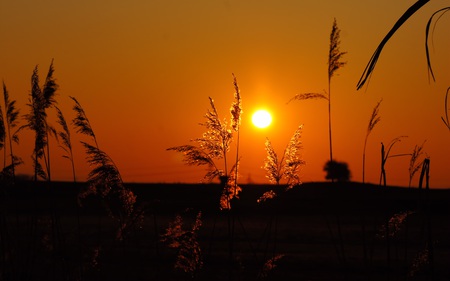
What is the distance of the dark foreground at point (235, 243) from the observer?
5.25 metres

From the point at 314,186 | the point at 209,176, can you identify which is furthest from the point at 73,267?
the point at 314,186

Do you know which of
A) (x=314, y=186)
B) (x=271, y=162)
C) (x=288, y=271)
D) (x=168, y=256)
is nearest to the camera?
(x=271, y=162)

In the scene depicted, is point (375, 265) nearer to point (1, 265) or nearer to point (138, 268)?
point (138, 268)

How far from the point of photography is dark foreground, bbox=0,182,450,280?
5.25 metres

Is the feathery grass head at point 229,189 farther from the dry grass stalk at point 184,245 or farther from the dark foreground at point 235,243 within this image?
the dry grass stalk at point 184,245

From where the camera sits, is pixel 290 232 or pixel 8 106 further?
pixel 290 232

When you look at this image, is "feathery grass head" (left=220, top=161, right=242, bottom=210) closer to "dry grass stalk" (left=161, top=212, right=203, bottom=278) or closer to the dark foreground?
the dark foreground

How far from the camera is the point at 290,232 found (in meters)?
14.5

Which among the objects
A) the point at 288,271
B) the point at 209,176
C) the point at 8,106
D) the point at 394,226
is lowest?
the point at 288,271

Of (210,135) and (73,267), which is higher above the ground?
(210,135)

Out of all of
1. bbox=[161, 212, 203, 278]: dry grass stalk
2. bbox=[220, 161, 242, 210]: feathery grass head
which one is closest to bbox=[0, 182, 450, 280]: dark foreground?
bbox=[161, 212, 203, 278]: dry grass stalk

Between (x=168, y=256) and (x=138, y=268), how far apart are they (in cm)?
147

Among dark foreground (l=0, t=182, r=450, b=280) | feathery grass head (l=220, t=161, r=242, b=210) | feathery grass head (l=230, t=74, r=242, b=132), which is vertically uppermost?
feathery grass head (l=230, t=74, r=242, b=132)

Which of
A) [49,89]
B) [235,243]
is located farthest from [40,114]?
[235,243]
